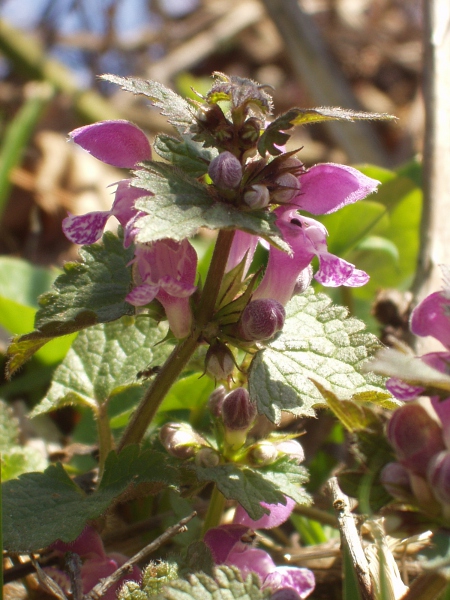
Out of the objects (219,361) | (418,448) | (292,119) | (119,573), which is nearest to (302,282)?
(219,361)

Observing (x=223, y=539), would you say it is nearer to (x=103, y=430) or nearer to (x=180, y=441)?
(x=180, y=441)

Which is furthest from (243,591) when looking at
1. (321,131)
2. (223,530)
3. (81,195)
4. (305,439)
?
(321,131)

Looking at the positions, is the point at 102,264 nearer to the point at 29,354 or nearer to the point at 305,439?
the point at 29,354

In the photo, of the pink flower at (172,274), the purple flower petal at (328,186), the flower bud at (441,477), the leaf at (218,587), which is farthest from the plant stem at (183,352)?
the flower bud at (441,477)

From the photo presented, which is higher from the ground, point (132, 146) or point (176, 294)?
point (132, 146)

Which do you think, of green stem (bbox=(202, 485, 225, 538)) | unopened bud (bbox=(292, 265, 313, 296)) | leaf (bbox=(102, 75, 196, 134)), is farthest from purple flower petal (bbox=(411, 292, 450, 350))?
green stem (bbox=(202, 485, 225, 538))

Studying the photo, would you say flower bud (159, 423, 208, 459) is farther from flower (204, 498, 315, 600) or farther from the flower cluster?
the flower cluster
